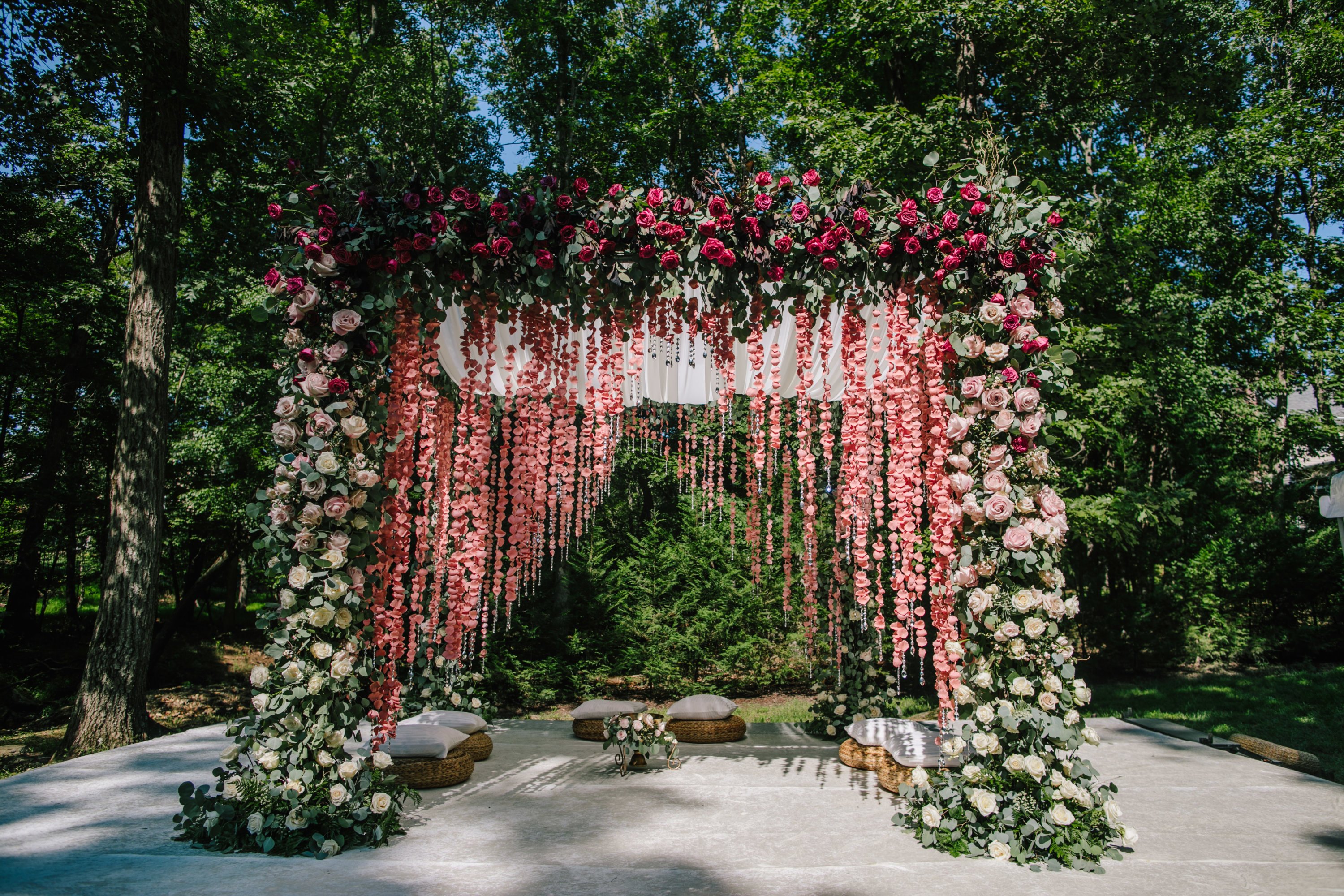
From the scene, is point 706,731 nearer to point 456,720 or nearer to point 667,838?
point 456,720

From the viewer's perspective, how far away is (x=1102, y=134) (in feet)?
44.9

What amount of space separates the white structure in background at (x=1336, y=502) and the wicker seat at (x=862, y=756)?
2.77 meters

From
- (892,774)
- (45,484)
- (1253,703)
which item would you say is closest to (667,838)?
(892,774)

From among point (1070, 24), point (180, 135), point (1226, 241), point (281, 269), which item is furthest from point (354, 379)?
point (1226, 241)

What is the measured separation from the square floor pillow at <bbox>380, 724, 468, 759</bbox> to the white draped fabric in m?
2.40

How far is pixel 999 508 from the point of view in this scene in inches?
136

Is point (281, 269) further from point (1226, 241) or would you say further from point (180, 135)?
point (1226, 241)

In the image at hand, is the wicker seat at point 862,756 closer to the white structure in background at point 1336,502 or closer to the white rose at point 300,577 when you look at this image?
the white structure in background at point 1336,502

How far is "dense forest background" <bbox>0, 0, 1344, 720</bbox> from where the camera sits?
348 inches

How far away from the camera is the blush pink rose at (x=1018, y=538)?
11.2ft

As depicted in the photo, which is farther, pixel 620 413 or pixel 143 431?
pixel 143 431

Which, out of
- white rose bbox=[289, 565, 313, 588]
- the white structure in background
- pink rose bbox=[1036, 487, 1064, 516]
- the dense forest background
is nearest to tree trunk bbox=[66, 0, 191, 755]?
the dense forest background

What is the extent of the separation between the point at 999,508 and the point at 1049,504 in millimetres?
298

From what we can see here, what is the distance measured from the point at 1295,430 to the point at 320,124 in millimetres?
15152
